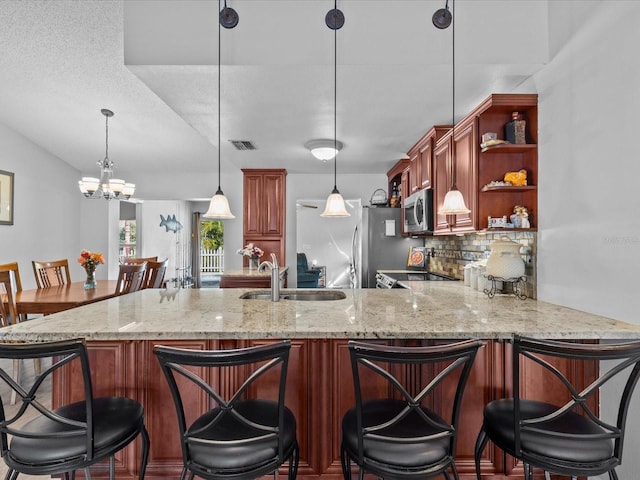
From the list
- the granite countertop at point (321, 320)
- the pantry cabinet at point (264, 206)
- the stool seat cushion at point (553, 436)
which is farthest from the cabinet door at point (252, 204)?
the stool seat cushion at point (553, 436)

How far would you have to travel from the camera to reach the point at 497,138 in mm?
2322

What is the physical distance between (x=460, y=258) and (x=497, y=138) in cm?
131

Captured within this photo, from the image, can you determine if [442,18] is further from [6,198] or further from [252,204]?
[6,198]

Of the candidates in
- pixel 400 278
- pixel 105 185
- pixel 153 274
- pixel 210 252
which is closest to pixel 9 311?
pixel 153 274

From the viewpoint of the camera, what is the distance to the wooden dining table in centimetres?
278

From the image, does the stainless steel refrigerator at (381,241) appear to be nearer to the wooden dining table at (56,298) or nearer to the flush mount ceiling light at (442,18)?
the flush mount ceiling light at (442,18)

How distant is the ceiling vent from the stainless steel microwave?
178cm

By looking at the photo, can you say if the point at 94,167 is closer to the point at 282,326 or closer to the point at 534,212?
the point at 282,326

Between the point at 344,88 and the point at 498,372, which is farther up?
the point at 344,88

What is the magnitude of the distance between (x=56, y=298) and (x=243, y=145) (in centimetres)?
221

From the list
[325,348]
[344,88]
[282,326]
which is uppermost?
[344,88]

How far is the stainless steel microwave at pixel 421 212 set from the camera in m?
3.16

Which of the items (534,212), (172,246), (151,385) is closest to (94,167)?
(172,246)

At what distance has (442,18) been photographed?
1881 mm
